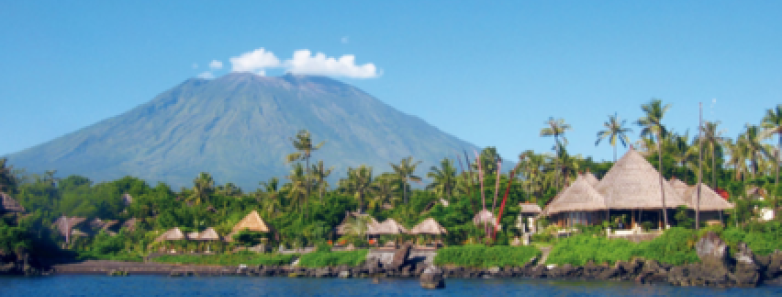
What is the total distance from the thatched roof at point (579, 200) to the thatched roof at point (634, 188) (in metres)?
0.56

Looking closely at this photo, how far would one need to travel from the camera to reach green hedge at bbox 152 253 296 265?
144 ft

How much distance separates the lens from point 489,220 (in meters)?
42.8

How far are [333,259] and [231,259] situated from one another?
7.08m

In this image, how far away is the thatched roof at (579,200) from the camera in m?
39.8

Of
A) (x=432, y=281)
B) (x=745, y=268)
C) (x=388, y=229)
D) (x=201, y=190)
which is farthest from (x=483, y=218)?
(x=201, y=190)

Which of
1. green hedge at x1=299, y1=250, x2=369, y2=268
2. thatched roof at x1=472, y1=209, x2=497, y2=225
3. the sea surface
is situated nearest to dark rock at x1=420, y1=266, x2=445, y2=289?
the sea surface

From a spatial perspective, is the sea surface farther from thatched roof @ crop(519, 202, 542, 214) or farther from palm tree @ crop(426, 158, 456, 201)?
palm tree @ crop(426, 158, 456, 201)

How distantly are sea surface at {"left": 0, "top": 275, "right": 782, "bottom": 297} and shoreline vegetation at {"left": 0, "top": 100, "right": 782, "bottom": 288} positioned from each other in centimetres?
366

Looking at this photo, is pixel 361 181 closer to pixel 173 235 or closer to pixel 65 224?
pixel 173 235

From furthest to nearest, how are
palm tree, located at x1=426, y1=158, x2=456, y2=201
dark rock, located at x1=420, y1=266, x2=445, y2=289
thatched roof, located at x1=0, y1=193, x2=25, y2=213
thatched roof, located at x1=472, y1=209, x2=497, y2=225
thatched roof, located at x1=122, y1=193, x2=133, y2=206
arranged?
thatched roof, located at x1=122, y1=193, x2=133, y2=206 → palm tree, located at x1=426, y1=158, x2=456, y2=201 → thatched roof, located at x1=0, y1=193, x2=25, y2=213 → thatched roof, located at x1=472, y1=209, x2=497, y2=225 → dark rock, located at x1=420, y1=266, x2=445, y2=289

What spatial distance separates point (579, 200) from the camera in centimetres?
4062

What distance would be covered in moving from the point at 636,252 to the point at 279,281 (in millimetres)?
18056

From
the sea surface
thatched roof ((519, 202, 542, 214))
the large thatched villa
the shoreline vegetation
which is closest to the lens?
the sea surface

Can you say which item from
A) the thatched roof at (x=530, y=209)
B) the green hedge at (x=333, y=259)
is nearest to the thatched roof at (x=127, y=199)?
the green hedge at (x=333, y=259)
